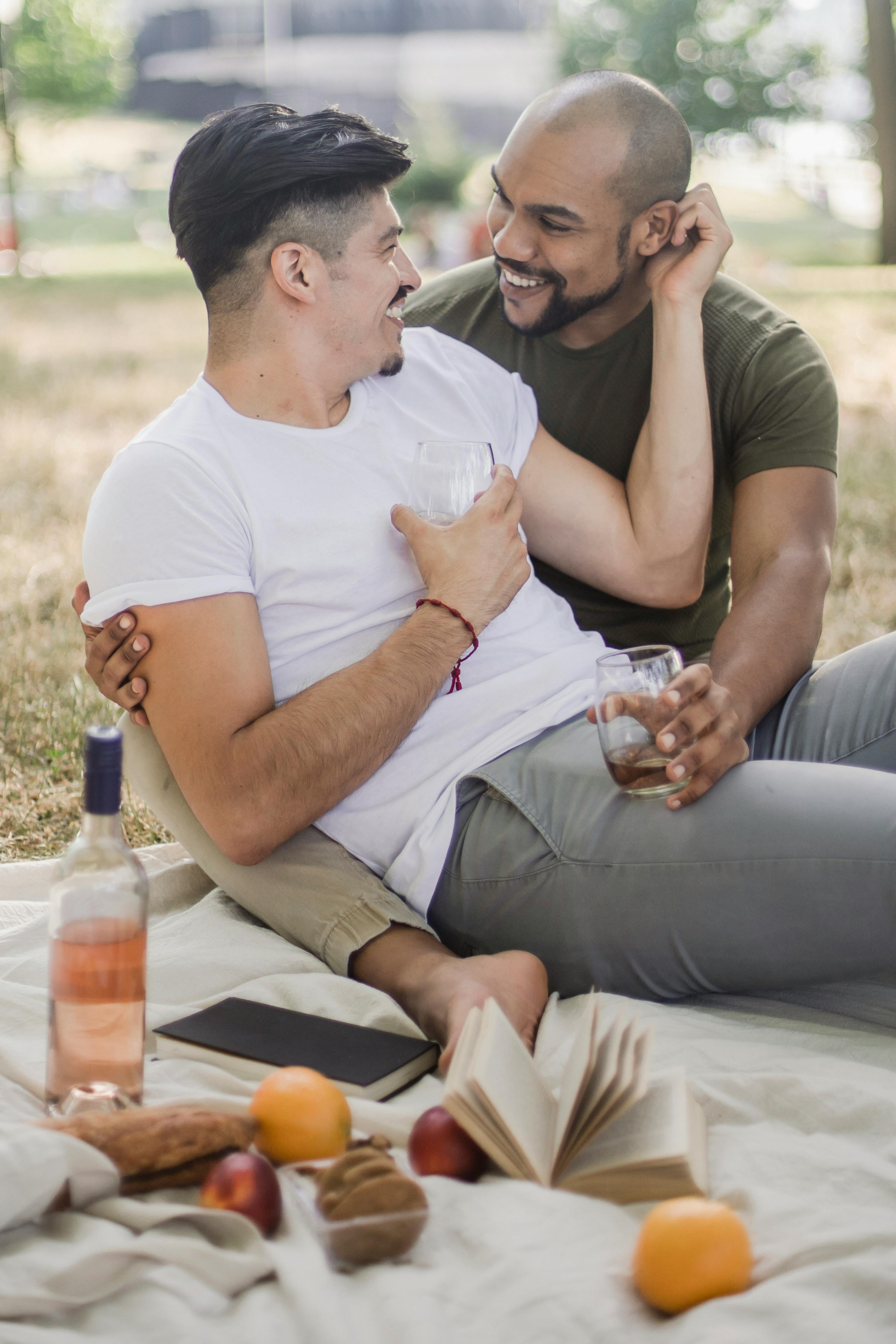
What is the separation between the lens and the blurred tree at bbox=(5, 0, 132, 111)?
25531 mm

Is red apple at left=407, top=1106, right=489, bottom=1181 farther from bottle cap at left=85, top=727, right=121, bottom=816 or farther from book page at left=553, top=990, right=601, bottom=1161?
bottle cap at left=85, top=727, right=121, bottom=816

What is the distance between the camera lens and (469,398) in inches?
109

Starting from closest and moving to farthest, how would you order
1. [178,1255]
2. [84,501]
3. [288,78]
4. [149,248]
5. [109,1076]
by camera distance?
[178,1255]
[109,1076]
[84,501]
[149,248]
[288,78]

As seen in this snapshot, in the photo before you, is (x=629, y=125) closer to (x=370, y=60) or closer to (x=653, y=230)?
(x=653, y=230)

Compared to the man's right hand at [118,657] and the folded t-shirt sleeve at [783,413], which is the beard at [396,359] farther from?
the folded t-shirt sleeve at [783,413]

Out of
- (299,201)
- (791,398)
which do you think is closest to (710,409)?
(791,398)

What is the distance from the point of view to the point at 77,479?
6.84m

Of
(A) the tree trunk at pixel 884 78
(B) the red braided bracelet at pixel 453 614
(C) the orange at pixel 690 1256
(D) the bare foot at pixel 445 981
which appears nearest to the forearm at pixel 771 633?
(B) the red braided bracelet at pixel 453 614

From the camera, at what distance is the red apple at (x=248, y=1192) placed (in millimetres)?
1548

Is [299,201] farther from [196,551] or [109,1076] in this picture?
[109,1076]

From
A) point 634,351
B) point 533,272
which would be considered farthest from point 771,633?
point 533,272

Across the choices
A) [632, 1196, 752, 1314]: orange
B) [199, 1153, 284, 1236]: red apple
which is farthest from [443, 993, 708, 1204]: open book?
[199, 1153, 284, 1236]: red apple

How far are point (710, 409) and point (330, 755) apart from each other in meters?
1.41

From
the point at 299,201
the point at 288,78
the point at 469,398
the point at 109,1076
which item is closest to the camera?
the point at 109,1076
